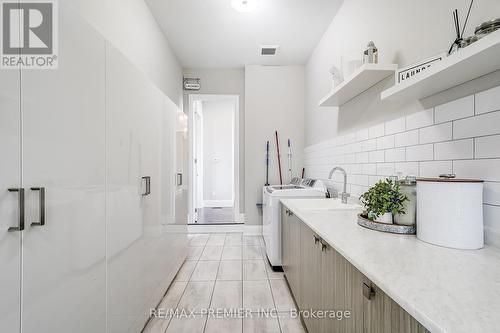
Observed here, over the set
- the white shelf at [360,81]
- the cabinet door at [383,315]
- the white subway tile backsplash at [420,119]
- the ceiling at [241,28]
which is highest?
the ceiling at [241,28]

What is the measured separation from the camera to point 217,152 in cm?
649

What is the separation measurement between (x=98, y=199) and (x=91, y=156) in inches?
8.2

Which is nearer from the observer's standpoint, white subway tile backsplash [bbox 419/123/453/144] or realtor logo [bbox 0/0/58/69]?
realtor logo [bbox 0/0/58/69]

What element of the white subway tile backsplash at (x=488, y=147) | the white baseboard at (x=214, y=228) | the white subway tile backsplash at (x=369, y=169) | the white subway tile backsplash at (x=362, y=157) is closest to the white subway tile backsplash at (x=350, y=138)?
the white subway tile backsplash at (x=362, y=157)

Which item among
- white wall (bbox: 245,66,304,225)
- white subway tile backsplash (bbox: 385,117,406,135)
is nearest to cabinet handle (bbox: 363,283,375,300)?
white subway tile backsplash (bbox: 385,117,406,135)

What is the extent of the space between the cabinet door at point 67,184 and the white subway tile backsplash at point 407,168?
1633 millimetres

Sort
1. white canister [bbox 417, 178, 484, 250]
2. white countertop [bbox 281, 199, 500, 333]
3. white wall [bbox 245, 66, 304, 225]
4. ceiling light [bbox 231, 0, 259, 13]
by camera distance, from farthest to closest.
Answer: white wall [bbox 245, 66, 304, 225] < ceiling light [bbox 231, 0, 259, 13] < white canister [bbox 417, 178, 484, 250] < white countertop [bbox 281, 199, 500, 333]

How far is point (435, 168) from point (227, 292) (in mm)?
1860

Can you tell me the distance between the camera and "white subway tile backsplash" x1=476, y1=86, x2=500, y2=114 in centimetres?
87

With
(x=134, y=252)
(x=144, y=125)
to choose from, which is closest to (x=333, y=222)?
(x=134, y=252)

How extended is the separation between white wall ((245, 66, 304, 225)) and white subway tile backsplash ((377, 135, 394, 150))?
2.22m

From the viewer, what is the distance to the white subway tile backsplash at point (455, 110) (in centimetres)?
98

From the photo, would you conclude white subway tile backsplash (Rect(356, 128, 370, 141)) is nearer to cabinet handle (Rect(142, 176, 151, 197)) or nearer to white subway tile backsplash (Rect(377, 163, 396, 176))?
white subway tile backsplash (Rect(377, 163, 396, 176))

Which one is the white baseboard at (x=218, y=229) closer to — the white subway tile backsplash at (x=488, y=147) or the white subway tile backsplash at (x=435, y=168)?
the white subway tile backsplash at (x=435, y=168)
